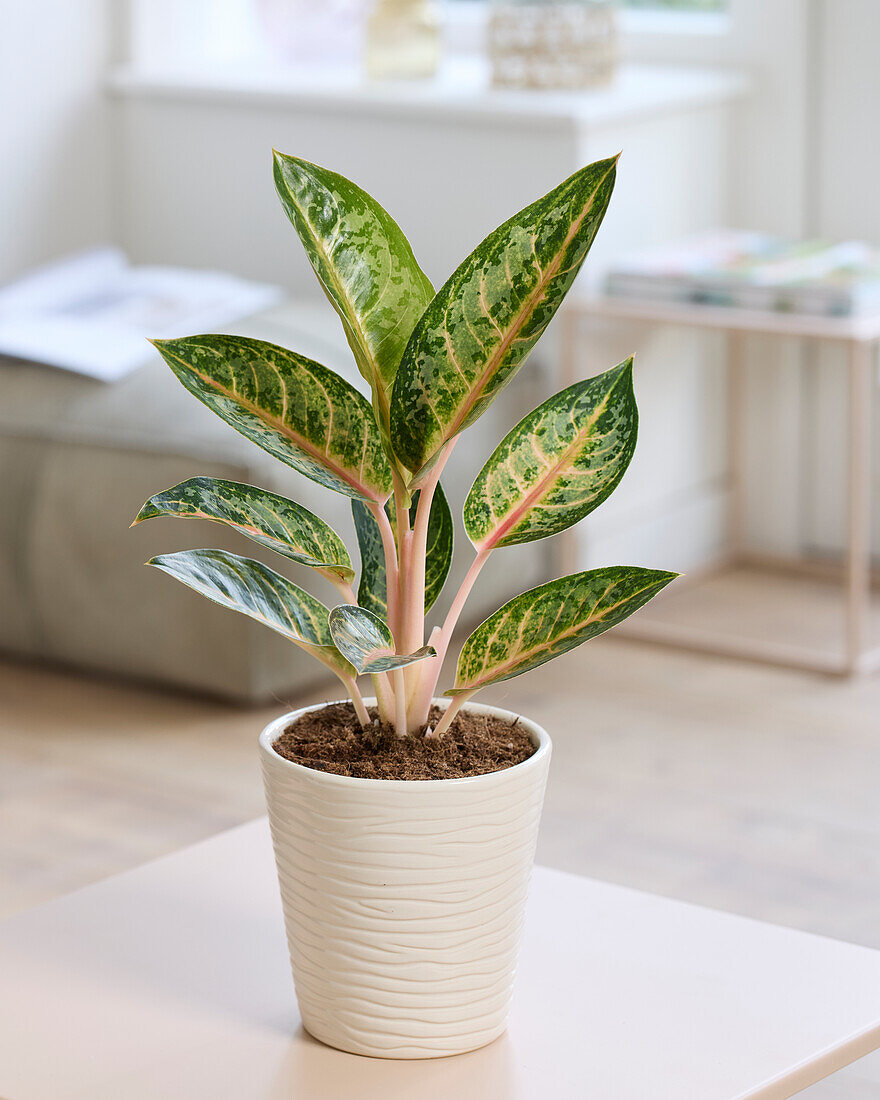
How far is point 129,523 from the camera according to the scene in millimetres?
2057

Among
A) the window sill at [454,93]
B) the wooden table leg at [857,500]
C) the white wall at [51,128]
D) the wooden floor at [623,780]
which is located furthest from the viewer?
the white wall at [51,128]

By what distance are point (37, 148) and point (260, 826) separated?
2008 millimetres

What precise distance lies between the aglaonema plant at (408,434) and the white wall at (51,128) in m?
2.11

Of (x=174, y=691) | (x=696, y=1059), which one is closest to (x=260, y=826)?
(x=696, y=1059)

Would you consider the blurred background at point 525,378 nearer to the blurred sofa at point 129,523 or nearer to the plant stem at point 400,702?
the blurred sofa at point 129,523

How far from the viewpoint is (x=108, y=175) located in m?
2.87

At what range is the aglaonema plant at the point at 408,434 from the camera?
0.69m

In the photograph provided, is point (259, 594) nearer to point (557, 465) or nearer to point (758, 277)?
point (557, 465)

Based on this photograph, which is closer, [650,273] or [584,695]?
[584,695]

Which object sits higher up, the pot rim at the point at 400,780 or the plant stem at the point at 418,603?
the plant stem at the point at 418,603

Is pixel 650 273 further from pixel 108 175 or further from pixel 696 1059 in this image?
pixel 696 1059

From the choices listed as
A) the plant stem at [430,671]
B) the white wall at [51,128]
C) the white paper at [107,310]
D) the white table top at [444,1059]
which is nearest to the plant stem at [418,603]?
the plant stem at [430,671]

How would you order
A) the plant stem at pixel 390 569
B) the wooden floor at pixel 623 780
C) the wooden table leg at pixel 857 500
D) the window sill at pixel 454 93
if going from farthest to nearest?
the window sill at pixel 454 93
the wooden table leg at pixel 857 500
the wooden floor at pixel 623 780
the plant stem at pixel 390 569

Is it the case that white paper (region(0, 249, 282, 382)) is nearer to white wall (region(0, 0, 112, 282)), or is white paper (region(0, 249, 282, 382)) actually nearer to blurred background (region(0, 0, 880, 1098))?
blurred background (region(0, 0, 880, 1098))
